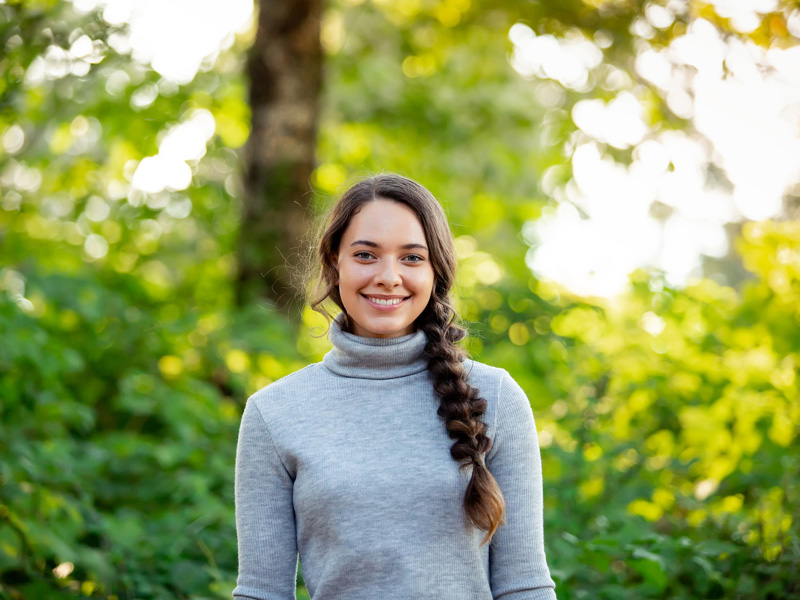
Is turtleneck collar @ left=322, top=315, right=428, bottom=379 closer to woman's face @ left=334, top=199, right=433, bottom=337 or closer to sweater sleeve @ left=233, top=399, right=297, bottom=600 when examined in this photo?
woman's face @ left=334, top=199, right=433, bottom=337

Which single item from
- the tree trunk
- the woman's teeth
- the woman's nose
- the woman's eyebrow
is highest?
the tree trunk

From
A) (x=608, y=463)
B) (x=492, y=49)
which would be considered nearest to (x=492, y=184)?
(x=492, y=49)

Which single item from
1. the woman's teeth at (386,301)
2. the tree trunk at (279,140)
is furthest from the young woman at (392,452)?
the tree trunk at (279,140)

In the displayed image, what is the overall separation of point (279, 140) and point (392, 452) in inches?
146

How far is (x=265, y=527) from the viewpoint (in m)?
1.67

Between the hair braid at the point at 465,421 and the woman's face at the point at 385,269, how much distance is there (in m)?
0.10

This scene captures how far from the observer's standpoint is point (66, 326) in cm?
425

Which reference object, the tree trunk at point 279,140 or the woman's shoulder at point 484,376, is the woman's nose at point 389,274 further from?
the tree trunk at point 279,140

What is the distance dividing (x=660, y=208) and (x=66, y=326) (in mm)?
9944

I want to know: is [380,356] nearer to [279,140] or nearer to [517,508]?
[517,508]

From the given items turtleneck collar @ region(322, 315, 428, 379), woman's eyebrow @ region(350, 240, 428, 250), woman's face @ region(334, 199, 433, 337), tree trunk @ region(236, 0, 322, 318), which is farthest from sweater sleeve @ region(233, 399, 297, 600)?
tree trunk @ region(236, 0, 322, 318)

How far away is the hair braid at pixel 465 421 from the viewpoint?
1.56m

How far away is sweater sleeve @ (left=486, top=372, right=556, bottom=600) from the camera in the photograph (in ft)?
5.32

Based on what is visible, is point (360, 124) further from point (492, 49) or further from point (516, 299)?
point (516, 299)
